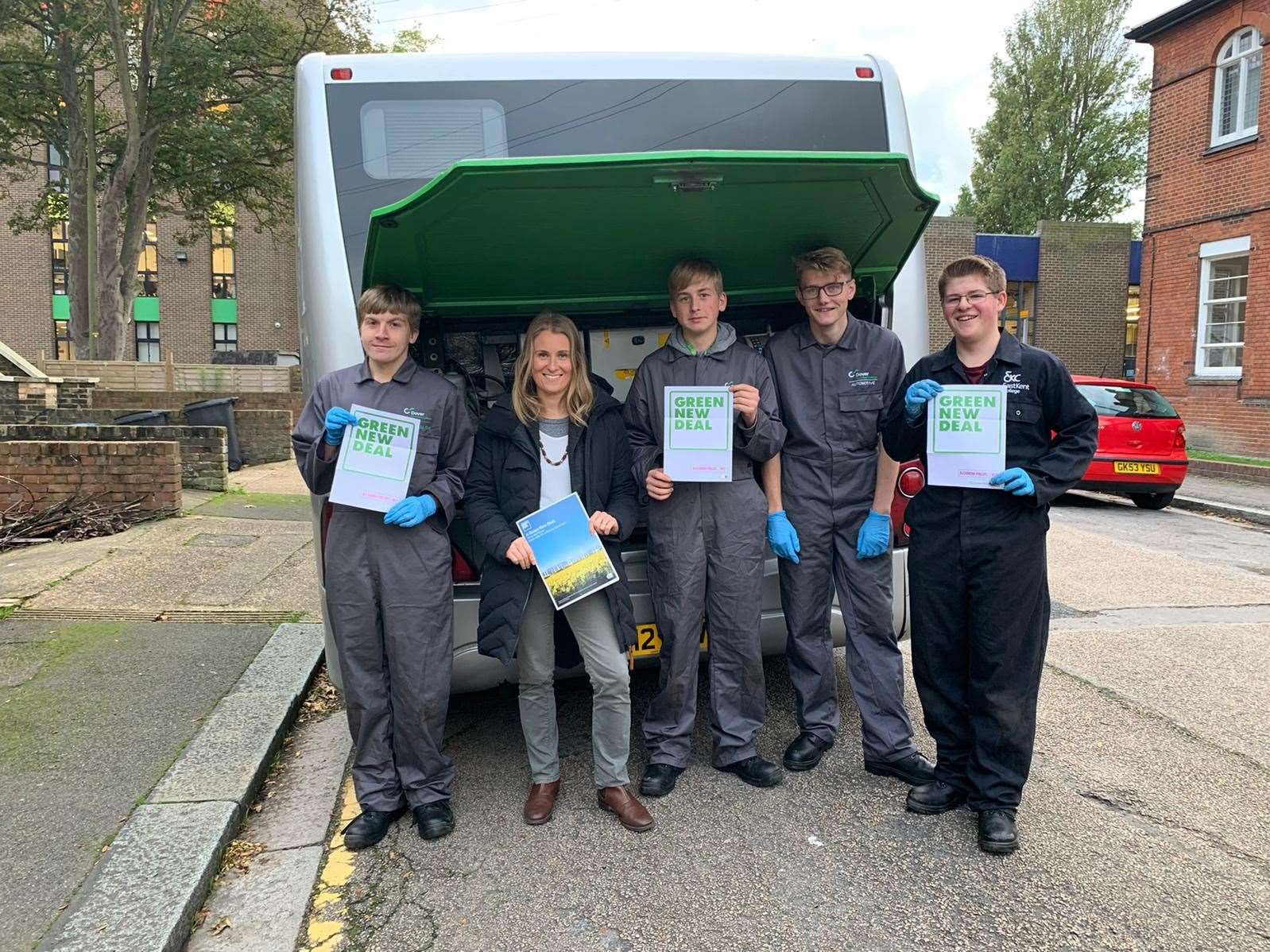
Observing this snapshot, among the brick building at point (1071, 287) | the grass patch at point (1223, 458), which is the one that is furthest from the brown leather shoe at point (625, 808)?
the brick building at point (1071, 287)

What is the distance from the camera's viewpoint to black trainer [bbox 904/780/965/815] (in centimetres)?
321

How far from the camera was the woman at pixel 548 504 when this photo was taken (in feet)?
10.5

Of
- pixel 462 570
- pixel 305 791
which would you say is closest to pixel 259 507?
pixel 305 791

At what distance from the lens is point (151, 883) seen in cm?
263

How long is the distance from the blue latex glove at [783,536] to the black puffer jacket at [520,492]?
524mm

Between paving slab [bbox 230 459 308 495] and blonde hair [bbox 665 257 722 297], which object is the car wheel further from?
paving slab [bbox 230 459 308 495]

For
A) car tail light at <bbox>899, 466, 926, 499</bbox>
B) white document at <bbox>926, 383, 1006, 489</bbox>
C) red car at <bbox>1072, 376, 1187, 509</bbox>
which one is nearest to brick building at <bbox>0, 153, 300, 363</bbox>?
red car at <bbox>1072, 376, 1187, 509</bbox>

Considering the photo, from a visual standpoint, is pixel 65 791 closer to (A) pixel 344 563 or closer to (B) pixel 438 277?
(A) pixel 344 563

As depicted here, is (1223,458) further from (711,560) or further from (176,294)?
(176,294)

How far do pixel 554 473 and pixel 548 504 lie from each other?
0.40 ft

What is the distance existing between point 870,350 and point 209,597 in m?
4.56

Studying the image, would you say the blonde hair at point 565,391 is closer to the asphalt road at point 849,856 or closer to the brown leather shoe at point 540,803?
the brown leather shoe at point 540,803

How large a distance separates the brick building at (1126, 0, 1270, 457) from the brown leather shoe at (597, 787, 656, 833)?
1603 cm

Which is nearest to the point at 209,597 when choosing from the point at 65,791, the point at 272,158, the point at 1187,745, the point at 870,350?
the point at 65,791
